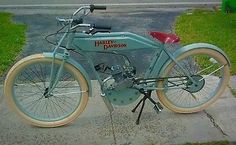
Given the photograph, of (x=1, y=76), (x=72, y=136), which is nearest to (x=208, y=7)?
(x=1, y=76)

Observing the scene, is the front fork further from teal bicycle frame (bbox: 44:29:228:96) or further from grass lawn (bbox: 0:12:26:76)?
grass lawn (bbox: 0:12:26:76)

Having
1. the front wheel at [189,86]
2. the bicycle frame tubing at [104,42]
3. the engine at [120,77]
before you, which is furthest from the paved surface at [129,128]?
the bicycle frame tubing at [104,42]

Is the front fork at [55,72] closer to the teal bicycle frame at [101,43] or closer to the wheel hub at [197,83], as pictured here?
the teal bicycle frame at [101,43]

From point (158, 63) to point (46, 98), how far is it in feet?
4.25

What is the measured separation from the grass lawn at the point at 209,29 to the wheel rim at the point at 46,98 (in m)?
2.46

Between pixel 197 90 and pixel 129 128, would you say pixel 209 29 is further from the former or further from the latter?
pixel 129 128

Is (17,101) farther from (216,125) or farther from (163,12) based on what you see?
(163,12)

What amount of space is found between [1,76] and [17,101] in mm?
1519

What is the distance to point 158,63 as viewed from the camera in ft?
14.4

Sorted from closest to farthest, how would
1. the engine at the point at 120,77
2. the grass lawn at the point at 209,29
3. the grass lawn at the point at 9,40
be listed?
the engine at the point at 120,77, the grass lawn at the point at 9,40, the grass lawn at the point at 209,29

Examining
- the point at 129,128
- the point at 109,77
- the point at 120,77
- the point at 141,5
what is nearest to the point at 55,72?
the point at 109,77

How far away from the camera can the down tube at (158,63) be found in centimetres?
434

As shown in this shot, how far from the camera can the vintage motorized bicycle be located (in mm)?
4133

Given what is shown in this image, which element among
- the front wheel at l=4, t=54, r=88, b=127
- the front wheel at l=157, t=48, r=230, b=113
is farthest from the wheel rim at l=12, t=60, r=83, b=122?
the front wheel at l=157, t=48, r=230, b=113
